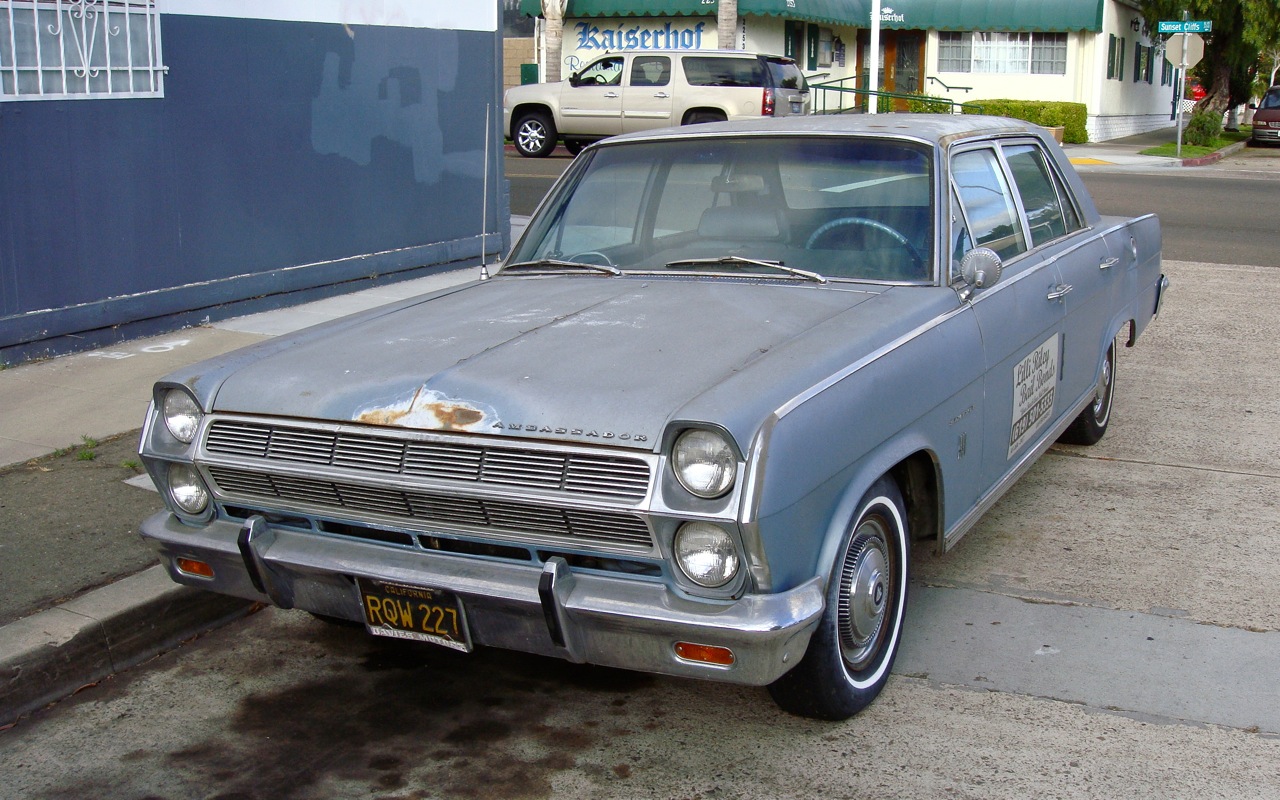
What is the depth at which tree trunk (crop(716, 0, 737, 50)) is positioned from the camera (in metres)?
28.2

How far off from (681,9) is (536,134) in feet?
22.6

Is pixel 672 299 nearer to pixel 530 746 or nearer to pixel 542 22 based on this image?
pixel 530 746

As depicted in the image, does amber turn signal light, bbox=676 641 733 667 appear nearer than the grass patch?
Yes

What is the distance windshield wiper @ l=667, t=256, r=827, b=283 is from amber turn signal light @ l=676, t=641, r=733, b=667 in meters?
1.63

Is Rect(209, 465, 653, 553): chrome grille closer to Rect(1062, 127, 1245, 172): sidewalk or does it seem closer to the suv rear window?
the suv rear window

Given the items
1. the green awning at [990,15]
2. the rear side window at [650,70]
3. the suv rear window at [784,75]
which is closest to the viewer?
the suv rear window at [784,75]

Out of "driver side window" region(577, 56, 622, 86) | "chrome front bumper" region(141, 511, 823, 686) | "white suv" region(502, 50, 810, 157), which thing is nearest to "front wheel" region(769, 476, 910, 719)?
"chrome front bumper" region(141, 511, 823, 686)

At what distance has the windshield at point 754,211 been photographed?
14.8ft

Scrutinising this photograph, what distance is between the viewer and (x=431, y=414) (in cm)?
340

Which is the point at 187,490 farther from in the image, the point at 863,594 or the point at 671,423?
the point at 863,594

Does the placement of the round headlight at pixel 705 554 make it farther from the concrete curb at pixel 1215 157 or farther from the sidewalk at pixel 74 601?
the concrete curb at pixel 1215 157

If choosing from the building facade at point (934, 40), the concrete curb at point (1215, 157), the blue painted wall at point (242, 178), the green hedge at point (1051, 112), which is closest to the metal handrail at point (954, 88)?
the building facade at point (934, 40)

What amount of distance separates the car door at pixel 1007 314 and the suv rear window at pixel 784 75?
18147 millimetres

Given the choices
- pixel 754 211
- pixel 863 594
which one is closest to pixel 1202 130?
pixel 754 211
